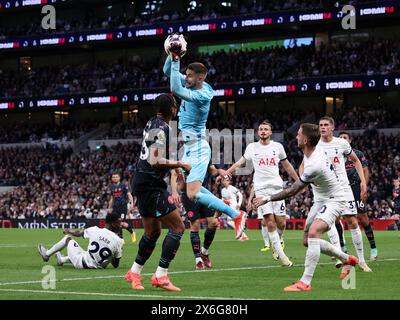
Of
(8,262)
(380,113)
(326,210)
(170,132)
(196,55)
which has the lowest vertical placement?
(8,262)

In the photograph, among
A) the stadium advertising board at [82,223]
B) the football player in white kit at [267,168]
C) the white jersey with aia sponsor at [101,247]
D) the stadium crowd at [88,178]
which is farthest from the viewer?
the stadium crowd at [88,178]

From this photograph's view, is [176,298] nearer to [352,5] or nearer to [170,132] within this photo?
[170,132]

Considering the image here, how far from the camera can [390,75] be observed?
1992 inches

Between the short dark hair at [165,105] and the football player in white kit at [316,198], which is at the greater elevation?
the short dark hair at [165,105]

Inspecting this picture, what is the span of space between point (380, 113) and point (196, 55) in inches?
643

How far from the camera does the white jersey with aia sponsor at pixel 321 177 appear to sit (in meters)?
12.3

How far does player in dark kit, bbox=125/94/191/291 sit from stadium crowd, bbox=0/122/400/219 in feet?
93.7

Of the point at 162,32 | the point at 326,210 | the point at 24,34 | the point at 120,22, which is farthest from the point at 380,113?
the point at 326,210

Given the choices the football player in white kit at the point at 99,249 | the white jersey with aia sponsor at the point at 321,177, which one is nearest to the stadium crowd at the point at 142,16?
the football player in white kit at the point at 99,249

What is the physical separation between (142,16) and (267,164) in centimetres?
4752

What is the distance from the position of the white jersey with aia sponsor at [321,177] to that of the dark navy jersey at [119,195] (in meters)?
18.6

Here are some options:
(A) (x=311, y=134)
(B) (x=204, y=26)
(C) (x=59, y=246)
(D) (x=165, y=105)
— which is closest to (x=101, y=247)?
(C) (x=59, y=246)

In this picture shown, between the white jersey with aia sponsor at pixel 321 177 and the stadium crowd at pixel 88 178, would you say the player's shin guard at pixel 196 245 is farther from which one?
the stadium crowd at pixel 88 178
